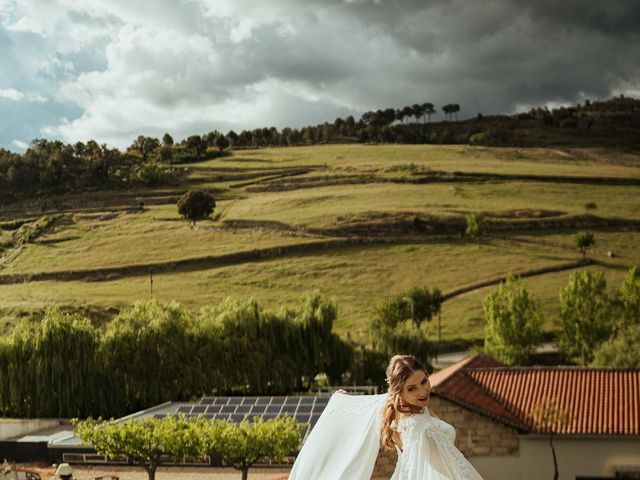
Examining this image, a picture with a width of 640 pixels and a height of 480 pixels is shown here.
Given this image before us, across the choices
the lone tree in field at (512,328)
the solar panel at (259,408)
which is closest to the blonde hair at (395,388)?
the solar panel at (259,408)

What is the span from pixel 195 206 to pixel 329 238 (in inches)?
1098

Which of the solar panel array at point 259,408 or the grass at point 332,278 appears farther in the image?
the grass at point 332,278

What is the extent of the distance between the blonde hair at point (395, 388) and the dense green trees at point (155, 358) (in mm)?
55711

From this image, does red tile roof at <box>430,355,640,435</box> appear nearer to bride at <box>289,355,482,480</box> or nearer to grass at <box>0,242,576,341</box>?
bride at <box>289,355,482,480</box>

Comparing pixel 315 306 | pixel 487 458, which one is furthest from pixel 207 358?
pixel 487 458

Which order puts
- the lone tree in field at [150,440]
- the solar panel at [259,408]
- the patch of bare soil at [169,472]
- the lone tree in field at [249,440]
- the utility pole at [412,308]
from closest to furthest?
the lone tree in field at [249,440] → the lone tree in field at [150,440] → the patch of bare soil at [169,472] → the solar panel at [259,408] → the utility pole at [412,308]

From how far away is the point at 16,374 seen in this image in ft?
→ 193

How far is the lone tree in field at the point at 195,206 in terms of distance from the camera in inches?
5561

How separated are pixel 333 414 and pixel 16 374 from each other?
56.8 metres

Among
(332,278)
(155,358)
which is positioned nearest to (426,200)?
(332,278)

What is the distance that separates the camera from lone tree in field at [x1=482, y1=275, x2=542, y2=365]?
78.2 m

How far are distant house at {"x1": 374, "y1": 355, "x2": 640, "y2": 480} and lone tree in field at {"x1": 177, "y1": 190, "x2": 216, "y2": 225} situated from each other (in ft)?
349

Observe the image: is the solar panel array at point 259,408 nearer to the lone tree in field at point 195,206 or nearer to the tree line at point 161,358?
the tree line at point 161,358

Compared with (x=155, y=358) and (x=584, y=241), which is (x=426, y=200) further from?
(x=155, y=358)
